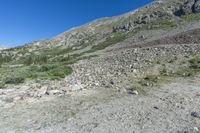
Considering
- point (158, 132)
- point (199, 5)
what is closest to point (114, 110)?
point (158, 132)

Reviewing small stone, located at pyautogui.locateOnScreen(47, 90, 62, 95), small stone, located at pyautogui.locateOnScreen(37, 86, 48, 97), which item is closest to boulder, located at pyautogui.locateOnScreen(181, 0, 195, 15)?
small stone, located at pyautogui.locateOnScreen(37, 86, 48, 97)

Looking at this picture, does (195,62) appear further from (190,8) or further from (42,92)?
(190,8)

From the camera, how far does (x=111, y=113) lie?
36.8ft

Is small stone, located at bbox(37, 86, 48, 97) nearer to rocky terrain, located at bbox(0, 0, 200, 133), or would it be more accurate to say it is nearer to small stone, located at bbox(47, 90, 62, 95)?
rocky terrain, located at bbox(0, 0, 200, 133)

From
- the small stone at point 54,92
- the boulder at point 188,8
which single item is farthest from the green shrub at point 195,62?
the boulder at point 188,8

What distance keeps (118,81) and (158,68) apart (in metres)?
4.44

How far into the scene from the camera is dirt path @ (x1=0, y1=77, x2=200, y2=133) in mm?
9664

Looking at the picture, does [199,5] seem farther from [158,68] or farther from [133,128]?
[133,128]

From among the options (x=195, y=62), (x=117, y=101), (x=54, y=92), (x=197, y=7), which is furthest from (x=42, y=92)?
(x=197, y=7)

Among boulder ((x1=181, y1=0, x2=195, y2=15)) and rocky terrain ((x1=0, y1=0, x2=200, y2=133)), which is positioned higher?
boulder ((x1=181, y1=0, x2=195, y2=15))

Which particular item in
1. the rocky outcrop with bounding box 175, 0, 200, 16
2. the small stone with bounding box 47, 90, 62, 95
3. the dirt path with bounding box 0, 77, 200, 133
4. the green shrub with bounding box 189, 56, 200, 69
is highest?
the rocky outcrop with bounding box 175, 0, 200, 16

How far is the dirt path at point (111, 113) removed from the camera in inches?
380

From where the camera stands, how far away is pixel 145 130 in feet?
30.3

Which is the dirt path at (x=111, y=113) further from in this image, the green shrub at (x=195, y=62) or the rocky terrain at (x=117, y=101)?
the green shrub at (x=195, y=62)
